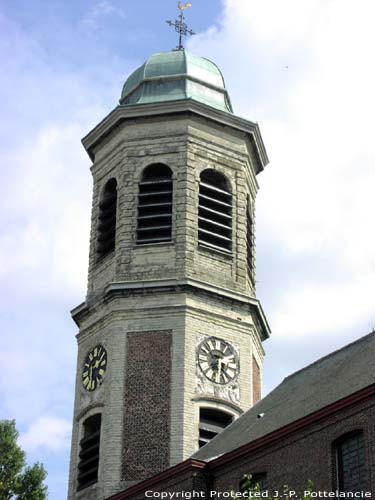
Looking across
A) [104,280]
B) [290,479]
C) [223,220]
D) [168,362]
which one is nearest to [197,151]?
[223,220]

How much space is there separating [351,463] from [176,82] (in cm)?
1877

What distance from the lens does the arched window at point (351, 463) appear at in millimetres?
25125

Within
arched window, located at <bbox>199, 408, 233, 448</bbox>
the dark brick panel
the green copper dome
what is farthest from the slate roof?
the green copper dome

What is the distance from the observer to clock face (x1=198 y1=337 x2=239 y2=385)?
35.6 metres

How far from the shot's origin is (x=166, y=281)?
3656 centimetres

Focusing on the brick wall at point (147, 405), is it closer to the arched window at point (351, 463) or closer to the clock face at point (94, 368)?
the clock face at point (94, 368)

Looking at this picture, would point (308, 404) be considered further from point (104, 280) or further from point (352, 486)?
point (104, 280)

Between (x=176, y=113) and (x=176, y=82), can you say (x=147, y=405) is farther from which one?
(x=176, y=82)

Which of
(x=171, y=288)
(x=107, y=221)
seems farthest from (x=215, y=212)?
(x=107, y=221)

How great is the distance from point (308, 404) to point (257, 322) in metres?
9.22

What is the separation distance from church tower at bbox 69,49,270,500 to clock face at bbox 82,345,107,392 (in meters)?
0.06

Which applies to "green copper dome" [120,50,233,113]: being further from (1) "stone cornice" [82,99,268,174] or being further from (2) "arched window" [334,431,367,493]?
(2) "arched window" [334,431,367,493]

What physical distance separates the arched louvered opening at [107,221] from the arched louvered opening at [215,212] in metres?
2.92

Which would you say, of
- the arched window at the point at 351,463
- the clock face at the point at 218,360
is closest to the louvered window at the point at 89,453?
the clock face at the point at 218,360
